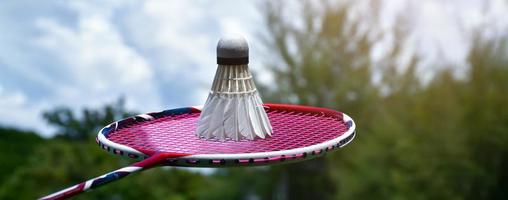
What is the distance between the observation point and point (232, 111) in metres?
2.46

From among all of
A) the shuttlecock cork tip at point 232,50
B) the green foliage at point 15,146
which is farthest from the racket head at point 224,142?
the green foliage at point 15,146

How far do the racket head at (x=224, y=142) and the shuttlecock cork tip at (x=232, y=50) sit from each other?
0.25 meters

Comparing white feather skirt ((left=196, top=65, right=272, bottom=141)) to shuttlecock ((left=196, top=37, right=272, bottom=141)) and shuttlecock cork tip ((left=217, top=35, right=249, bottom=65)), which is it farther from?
shuttlecock cork tip ((left=217, top=35, right=249, bottom=65))

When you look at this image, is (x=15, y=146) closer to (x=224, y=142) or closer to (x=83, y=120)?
(x=83, y=120)

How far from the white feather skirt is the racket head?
0.13 feet

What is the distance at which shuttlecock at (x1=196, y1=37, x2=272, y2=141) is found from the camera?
242 centimetres

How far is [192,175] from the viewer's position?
9.22m

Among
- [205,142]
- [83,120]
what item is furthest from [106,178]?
[83,120]

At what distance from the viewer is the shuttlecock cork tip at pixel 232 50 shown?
225cm

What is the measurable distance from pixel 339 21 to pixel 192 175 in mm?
2612

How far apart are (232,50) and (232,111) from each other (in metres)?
0.27

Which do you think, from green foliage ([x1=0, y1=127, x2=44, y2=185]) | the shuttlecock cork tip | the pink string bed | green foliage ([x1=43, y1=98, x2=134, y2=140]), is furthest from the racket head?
green foliage ([x1=0, y1=127, x2=44, y2=185])

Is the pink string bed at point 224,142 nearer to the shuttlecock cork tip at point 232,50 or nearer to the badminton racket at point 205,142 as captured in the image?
the badminton racket at point 205,142

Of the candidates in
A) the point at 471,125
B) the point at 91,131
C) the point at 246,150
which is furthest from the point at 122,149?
the point at 91,131
